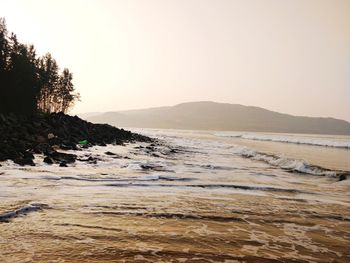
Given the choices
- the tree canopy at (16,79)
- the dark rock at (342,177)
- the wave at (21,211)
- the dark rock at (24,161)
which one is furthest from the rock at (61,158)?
the tree canopy at (16,79)

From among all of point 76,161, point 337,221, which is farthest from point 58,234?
point 76,161

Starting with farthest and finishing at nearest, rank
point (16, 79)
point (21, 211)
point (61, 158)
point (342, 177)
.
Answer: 1. point (16, 79)
2. point (342, 177)
3. point (61, 158)
4. point (21, 211)

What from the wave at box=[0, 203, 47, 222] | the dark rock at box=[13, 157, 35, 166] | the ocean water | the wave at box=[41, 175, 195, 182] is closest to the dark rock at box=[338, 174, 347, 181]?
the ocean water

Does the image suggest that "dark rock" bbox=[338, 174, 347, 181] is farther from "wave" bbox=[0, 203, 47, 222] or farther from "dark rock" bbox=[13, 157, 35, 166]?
"wave" bbox=[0, 203, 47, 222]

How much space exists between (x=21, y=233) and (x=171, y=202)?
4.24 meters

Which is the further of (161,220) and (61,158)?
(61,158)

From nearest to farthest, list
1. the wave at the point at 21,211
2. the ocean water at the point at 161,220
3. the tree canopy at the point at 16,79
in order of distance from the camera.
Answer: the ocean water at the point at 161,220 < the wave at the point at 21,211 < the tree canopy at the point at 16,79

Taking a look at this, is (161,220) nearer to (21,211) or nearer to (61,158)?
(21,211)

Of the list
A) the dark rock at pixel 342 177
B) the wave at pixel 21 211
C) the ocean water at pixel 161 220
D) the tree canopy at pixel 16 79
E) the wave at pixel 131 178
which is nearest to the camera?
the ocean water at pixel 161 220

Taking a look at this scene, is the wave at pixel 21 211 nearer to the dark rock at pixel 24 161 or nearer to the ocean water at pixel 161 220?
the ocean water at pixel 161 220

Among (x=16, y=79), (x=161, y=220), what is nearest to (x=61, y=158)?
(x=161, y=220)

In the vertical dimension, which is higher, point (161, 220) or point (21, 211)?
point (21, 211)

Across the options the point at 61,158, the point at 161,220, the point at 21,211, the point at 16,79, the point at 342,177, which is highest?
the point at 16,79

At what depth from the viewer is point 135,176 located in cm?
1346
